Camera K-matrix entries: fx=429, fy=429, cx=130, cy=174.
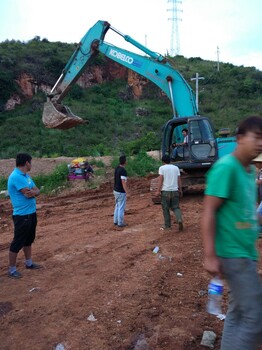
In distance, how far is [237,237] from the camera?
2.90m

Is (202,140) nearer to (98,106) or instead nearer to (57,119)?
(57,119)

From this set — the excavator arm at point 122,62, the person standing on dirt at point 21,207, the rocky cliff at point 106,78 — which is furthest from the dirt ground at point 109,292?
the rocky cliff at point 106,78

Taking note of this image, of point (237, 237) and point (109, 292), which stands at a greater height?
point (237, 237)

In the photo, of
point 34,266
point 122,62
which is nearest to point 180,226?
point 34,266

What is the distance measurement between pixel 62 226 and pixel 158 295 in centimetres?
510

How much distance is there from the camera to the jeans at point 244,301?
2.80 m

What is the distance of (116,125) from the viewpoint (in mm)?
39344

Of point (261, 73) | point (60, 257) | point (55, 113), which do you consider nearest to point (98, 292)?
point (60, 257)

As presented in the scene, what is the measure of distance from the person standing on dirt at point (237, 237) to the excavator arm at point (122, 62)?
29.6 ft

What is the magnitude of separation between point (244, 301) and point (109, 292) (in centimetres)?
281

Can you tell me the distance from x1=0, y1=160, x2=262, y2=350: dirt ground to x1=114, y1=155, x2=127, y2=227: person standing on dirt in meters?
0.24

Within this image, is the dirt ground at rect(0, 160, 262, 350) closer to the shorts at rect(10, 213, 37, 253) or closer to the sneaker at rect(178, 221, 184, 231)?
the sneaker at rect(178, 221, 184, 231)

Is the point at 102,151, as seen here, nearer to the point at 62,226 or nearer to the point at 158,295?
the point at 62,226

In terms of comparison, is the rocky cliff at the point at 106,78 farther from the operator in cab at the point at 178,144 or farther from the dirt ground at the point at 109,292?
the dirt ground at the point at 109,292
